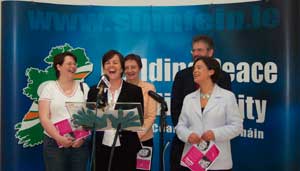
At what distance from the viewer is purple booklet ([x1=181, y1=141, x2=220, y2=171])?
323cm

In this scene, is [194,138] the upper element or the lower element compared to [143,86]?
lower

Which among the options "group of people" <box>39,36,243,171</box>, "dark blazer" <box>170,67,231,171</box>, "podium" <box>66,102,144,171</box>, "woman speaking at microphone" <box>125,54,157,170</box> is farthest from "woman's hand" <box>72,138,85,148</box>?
"dark blazer" <box>170,67,231,171</box>

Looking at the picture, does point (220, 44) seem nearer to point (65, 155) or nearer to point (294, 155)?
point (294, 155)

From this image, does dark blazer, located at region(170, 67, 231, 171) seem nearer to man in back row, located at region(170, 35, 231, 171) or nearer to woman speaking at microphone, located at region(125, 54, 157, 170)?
man in back row, located at region(170, 35, 231, 171)

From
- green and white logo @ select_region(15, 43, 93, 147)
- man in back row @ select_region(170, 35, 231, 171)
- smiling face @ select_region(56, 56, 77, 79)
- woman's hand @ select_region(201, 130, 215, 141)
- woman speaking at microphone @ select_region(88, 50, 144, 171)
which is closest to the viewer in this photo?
woman's hand @ select_region(201, 130, 215, 141)

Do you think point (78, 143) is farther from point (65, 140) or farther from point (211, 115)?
point (211, 115)

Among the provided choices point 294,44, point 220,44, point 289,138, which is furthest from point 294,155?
point 220,44

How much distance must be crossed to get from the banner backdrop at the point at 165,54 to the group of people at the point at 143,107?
12.6 inches

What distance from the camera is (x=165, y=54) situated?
163 inches

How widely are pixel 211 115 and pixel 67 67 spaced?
1.25 meters

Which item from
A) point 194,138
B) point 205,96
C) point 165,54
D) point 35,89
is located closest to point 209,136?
point 194,138

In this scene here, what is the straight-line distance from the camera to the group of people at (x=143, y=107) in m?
3.24

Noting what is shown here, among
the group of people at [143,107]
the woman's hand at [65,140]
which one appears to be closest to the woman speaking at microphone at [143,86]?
the group of people at [143,107]

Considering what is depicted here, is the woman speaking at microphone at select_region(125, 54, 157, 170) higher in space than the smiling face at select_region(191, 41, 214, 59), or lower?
lower
